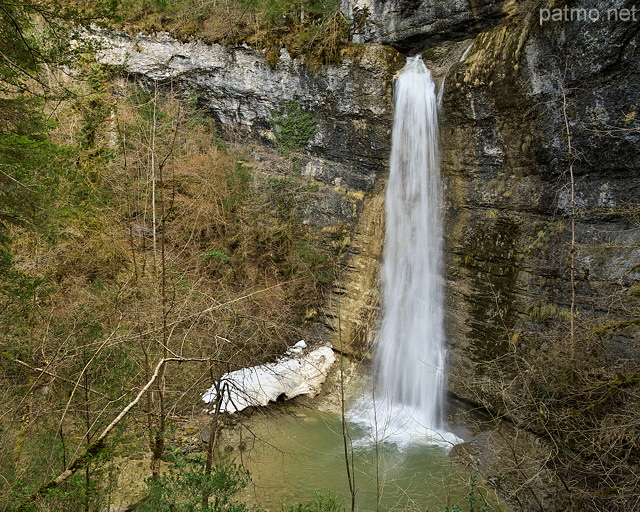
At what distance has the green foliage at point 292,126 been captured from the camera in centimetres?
1241

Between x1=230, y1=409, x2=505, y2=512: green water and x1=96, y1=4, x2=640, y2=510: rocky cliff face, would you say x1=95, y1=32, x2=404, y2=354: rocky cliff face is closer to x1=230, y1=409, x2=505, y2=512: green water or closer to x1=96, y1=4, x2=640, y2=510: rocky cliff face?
x1=96, y1=4, x2=640, y2=510: rocky cliff face

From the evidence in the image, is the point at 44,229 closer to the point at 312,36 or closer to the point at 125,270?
the point at 125,270

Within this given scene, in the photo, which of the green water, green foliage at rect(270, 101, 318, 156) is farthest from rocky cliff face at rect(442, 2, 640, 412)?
green foliage at rect(270, 101, 318, 156)

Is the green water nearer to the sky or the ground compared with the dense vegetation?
nearer to the ground

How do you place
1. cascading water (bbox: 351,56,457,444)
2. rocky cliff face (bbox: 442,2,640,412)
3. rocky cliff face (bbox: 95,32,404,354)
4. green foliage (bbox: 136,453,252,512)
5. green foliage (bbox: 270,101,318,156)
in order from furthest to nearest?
1. green foliage (bbox: 270,101,318,156)
2. rocky cliff face (bbox: 95,32,404,354)
3. cascading water (bbox: 351,56,457,444)
4. rocky cliff face (bbox: 442,2,640,412)
5. green foliage (bbox: 136,453,252,512)

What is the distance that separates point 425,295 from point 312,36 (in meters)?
7.64

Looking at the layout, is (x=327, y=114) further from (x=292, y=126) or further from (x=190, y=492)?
(x=190, y=492)

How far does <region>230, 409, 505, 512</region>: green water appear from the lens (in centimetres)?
655

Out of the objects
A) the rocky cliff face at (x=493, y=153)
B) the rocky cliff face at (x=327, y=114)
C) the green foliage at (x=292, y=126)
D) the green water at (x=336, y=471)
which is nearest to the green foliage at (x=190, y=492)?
the green water at (x=336, y=471)

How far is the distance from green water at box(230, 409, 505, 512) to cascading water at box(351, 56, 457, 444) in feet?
5.06

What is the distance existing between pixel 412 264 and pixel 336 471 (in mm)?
5316

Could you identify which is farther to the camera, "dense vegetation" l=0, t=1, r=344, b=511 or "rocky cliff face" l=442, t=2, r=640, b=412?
"rocky cliff face" l=442, t=2, r=640, b=412

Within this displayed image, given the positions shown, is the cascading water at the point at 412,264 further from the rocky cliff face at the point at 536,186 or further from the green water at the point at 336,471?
the green water at the point at 336,471

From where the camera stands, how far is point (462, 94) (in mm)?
9898
